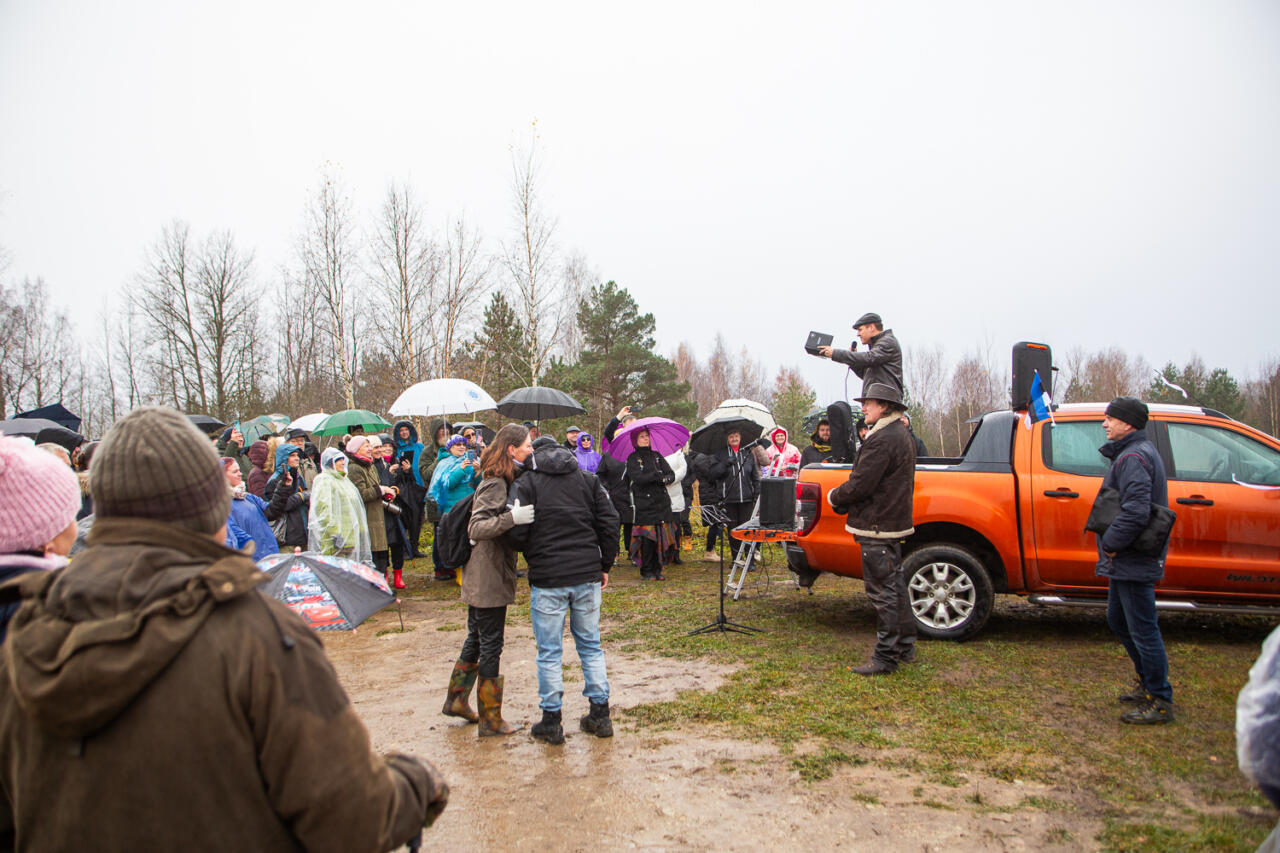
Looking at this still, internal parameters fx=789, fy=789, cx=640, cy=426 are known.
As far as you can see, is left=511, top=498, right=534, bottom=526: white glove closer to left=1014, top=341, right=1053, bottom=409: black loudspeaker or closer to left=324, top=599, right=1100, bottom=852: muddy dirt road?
left=324, top=599, right=1100, bottom=852: muddy dirt road

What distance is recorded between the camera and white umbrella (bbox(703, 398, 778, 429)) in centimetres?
1166

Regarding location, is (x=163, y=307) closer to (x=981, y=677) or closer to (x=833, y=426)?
(x=833, y=426)

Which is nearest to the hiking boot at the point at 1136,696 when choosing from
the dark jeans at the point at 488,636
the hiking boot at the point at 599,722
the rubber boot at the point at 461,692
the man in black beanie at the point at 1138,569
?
the man in black beanie at the point at 1138,569

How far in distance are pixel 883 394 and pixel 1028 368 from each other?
5.05ft

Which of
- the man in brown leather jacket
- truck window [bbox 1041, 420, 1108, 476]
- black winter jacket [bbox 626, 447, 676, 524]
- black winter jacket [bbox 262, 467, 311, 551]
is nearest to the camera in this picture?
the man in brown leather jacket

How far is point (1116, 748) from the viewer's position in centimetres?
464

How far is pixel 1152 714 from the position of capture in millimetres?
4980

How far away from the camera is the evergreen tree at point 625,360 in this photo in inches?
1200

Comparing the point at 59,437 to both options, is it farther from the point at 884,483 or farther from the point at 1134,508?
the point at 1134,508


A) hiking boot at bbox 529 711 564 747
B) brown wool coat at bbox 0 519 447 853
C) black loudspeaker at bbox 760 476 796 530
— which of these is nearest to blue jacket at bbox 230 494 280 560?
hiking boot at bbox 529 711 564 747

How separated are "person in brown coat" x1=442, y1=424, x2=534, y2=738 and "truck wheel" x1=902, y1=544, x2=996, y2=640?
3.57 m

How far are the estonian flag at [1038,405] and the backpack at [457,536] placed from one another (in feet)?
16.1

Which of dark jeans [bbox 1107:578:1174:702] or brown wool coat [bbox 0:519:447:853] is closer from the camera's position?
brown wool coat [bbox 0:519:447:853]

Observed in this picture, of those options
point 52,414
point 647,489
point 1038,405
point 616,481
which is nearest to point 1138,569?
point 1038,405
